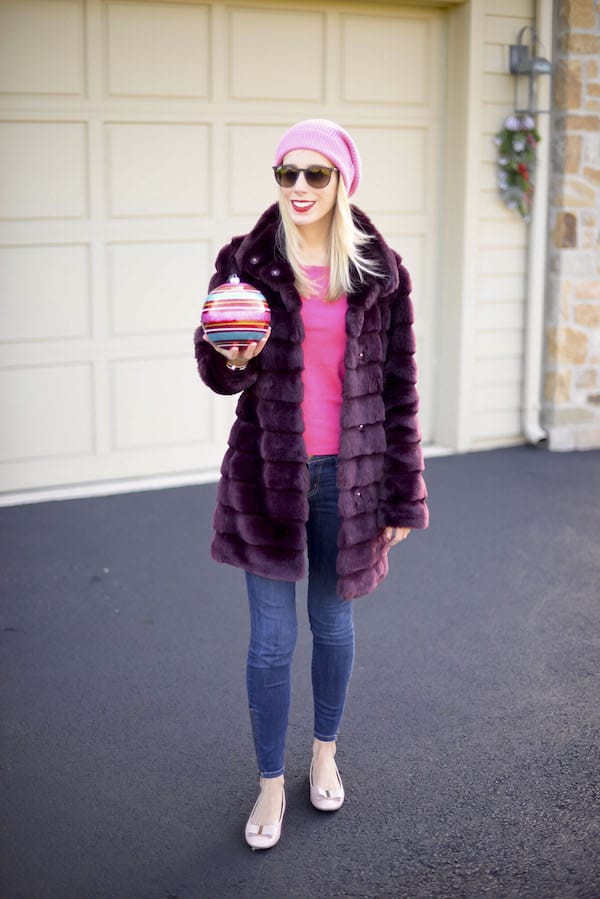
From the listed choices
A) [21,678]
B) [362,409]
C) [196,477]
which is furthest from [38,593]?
[362,409]

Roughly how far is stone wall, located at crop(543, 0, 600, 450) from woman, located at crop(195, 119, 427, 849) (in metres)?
4.45

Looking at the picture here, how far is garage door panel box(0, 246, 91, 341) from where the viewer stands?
6.09 metres

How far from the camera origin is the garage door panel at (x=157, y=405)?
6457mm

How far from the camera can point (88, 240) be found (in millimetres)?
6230

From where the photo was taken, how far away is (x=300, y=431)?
3.02 metres

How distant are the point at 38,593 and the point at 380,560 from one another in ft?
7.19

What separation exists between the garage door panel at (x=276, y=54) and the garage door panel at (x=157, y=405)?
1.52 metres

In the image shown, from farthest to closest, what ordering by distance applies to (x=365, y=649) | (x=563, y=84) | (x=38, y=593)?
(x=563, y=84) < (x=38, y=593) < (x=365, y=649)

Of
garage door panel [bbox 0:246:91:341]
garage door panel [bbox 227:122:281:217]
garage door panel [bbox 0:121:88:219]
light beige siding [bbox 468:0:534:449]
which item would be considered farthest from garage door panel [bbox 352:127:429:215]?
garage door panel [bbox 0:246:91:341]

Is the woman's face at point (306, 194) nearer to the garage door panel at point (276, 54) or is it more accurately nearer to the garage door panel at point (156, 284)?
the garage door panel at point (156, 284)

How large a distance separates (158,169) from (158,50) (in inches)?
23.3

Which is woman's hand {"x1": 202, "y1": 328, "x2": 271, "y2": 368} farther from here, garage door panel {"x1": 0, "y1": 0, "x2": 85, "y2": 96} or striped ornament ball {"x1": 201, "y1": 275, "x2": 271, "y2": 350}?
garage door panel {"x1": 0, "y1": 0, "x2": 85, "y2": 96}

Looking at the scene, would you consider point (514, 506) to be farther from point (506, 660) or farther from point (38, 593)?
point (38, 593)

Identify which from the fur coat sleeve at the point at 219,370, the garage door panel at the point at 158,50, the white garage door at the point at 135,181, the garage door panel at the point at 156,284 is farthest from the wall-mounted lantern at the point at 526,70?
the fur coat sleeve at the point at 219,370
